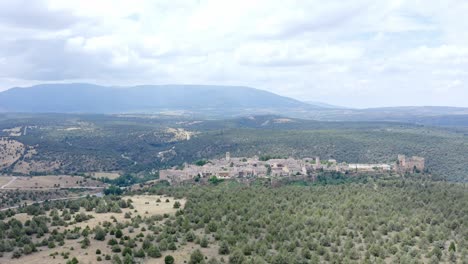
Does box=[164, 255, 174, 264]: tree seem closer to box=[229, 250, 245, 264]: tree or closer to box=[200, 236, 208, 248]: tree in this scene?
box=[229, 250, 245, 264]: tree

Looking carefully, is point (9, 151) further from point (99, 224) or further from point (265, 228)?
point (265, 228)

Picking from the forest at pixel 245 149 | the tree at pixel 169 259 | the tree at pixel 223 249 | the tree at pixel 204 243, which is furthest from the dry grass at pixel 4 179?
the tree at pixel 169 259

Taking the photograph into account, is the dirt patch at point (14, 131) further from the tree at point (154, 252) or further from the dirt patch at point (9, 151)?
the tree at point (154, 252)

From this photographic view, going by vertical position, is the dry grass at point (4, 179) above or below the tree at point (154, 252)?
below

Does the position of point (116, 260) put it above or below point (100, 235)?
below

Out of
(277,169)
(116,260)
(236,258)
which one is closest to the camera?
(116,260)

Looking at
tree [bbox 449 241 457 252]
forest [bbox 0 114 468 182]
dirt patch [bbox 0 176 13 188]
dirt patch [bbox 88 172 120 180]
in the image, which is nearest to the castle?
forest [bbox 0 114 468 182]

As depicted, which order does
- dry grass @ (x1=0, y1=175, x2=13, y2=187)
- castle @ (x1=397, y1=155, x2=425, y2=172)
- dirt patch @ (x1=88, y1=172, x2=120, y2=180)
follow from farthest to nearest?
dirt patch @ (x1=88, y1=172, x2=120, y2=180)
dry grass @ (x1=0, y1=175, x2=13, y2=187)
castle @ (x1=397, y1=155, x2=425, y2=172)

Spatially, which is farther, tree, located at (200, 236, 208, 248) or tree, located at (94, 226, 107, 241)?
tree, located at (94, 226, 107, 241)

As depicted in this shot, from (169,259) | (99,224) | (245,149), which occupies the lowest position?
(245,149)

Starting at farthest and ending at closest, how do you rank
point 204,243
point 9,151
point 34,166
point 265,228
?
point 9,151
point 34,166
point 265,228
point 204,243

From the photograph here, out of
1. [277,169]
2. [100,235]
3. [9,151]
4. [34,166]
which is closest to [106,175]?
[34,166]

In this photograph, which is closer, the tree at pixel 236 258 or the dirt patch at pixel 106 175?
the tree at pixel 236 258
